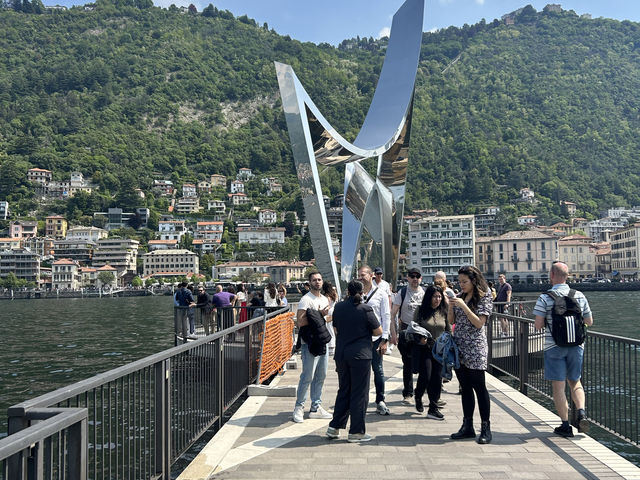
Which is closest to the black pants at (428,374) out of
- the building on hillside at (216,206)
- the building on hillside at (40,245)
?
the building on hillside at (40,245)

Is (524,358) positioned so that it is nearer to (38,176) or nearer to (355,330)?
(355,330)

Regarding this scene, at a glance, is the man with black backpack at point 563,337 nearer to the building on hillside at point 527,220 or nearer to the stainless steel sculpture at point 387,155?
the stainless steel sculpture at point 387,155

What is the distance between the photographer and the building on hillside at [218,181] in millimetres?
170875

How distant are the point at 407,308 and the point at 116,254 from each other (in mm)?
130026

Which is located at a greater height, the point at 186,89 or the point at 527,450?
the point at 186,89

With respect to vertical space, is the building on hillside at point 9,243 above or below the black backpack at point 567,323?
above

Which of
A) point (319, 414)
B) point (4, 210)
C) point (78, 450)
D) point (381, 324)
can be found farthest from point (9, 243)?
point (78, 450)

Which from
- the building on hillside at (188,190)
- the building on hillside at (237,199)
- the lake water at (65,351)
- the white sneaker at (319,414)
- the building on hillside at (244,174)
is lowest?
the lake water at (65,351)

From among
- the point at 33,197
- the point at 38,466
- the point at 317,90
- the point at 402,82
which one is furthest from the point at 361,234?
the point at 317,90

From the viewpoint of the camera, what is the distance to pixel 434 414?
6.46 m

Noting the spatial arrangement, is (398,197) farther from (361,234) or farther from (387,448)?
(387,448)

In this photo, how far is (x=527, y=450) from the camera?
5.19 m

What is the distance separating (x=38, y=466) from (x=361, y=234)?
47.8 feet

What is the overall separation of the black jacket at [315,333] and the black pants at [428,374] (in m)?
1.17
